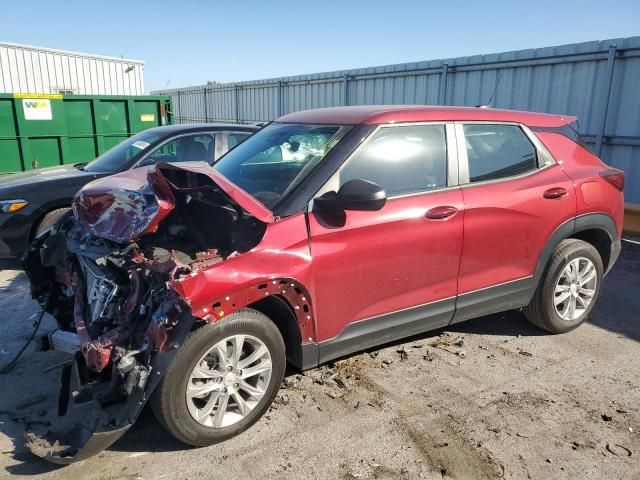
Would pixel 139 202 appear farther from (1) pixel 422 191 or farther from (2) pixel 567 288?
(2) pixel 567 288

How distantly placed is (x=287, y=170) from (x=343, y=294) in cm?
90

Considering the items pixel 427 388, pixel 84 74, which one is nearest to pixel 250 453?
pixel 427 388

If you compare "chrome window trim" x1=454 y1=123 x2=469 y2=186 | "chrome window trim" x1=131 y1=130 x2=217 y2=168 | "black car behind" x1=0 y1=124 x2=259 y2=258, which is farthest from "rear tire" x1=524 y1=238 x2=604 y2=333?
"chrome window trim" x1=131 y1=130 x2=217 y2=168

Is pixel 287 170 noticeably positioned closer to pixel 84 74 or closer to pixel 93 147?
pixel 93 147

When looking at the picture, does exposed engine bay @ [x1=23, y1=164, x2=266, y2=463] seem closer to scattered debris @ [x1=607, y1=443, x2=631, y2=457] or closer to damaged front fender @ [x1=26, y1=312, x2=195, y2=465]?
damaged front fender @ [x1=26, y1=312, x2=195, y2=465]

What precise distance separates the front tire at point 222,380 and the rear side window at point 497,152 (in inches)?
75.0

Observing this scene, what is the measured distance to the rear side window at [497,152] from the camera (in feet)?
12.4

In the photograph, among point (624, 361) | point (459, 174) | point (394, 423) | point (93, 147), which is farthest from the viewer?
point (93, 147)

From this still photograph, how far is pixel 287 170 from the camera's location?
3.40m

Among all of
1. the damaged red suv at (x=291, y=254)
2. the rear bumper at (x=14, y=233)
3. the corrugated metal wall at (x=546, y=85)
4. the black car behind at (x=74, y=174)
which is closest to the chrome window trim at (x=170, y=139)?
the black car behind at (x=74, y=174)

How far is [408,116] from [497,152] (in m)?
0.84

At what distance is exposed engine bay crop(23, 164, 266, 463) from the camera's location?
2623mm

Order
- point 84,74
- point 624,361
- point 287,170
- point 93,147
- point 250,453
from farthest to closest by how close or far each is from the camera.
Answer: point 84,74, point 93,147, point 624,361, point 287,170, point 250,453

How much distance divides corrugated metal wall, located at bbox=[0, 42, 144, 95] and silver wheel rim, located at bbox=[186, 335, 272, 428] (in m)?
15.1
